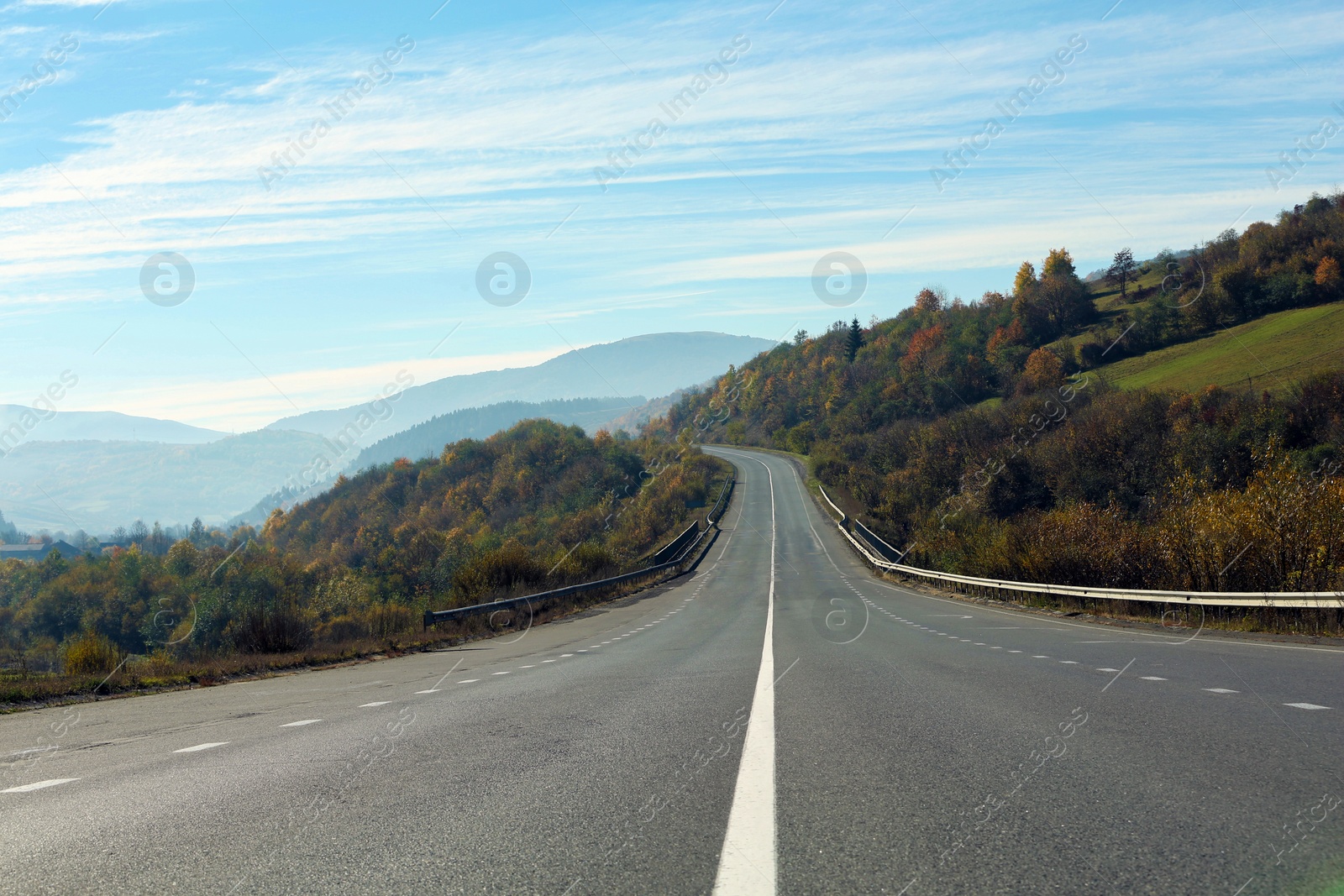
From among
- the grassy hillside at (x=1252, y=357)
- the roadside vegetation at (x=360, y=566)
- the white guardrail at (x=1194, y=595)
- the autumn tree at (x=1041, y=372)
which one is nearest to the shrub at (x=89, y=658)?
the roadside vegetation at (x=360, y=566)

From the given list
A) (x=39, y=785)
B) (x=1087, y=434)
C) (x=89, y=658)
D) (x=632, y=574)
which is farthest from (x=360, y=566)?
(x=39, y=785)

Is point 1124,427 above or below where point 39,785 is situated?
below

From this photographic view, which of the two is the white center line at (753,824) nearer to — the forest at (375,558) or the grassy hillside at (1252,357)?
the forest at (375,558)

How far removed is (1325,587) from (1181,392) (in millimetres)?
65870

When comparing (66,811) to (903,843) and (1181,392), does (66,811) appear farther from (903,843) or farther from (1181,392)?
(1181,392)

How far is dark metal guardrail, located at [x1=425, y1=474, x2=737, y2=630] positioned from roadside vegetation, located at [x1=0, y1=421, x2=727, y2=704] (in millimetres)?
642

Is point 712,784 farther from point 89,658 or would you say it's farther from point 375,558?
point 375,558

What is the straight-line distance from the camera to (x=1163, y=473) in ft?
208

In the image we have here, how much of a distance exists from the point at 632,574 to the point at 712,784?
113 feet

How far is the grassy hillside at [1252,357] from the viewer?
72.8 metres

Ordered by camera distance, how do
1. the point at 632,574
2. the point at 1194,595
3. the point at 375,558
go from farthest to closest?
1. the point at 375,558
2. the point at 632,574
3. the point at 1194,595

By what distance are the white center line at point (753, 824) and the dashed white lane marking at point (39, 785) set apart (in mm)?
4209

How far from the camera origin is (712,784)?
5078 millimetres

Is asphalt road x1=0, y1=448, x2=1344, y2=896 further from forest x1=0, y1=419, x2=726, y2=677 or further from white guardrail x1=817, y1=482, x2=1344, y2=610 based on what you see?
forest x1=0, y1=419, x2=726, y2=677
